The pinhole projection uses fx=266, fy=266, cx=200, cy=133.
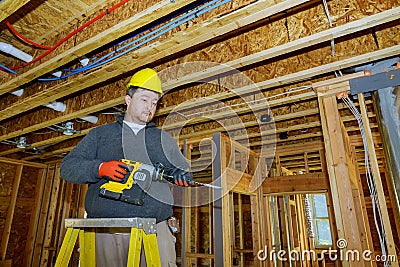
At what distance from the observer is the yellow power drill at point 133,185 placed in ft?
3.85

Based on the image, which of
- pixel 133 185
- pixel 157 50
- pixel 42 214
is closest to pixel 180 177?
pixel 133 185

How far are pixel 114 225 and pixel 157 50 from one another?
1.25 meters

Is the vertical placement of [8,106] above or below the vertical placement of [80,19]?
below

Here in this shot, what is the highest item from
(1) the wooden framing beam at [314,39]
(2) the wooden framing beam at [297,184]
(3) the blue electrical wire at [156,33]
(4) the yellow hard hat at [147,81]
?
(3) the blue electrical wire at [156,33]

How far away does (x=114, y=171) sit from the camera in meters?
1.16

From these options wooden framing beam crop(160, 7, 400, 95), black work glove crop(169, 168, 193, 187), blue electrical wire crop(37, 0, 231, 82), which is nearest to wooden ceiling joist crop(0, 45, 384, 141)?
wooden framing beam crop(160, 7, 400, 95)

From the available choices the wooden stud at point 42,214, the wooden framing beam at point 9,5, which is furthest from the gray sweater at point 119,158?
the wooden stud at point 42,214

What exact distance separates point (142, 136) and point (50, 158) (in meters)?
4.90

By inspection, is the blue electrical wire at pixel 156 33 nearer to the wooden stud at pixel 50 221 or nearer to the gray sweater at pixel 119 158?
the gray sweater at pixel 119 158

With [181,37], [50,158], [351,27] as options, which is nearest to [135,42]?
[181,37]

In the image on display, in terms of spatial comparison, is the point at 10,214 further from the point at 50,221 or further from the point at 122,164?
the point at 122,164

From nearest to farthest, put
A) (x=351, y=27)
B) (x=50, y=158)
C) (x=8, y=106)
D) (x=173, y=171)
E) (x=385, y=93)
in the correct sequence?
(x=173, y=171) → (x=351, y=27) → (x=385, y=93) → (x=8, y=106) → (x=50, y=158)

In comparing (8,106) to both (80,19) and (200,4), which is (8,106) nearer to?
(80,19)

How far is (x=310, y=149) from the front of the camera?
169 inches
